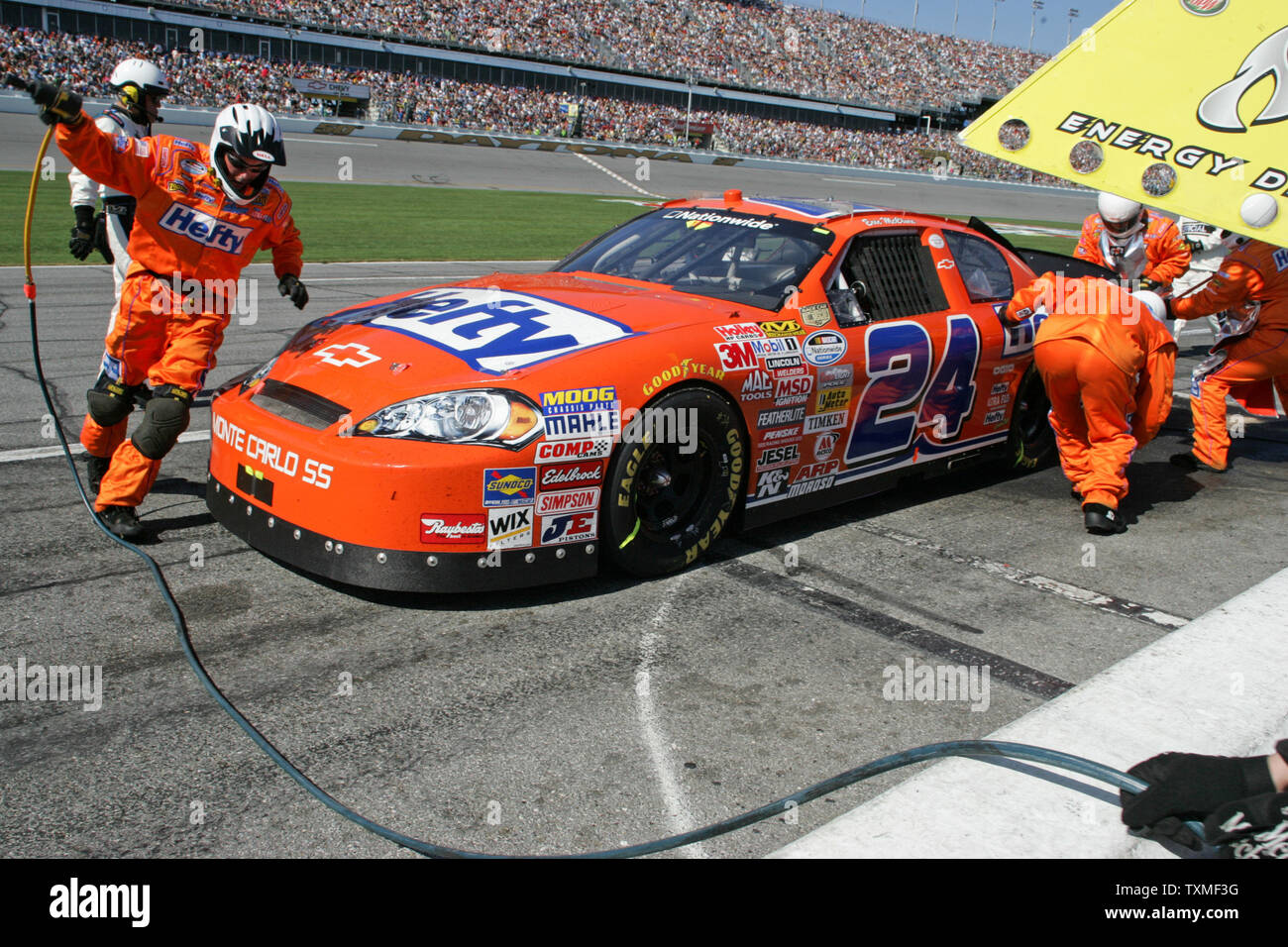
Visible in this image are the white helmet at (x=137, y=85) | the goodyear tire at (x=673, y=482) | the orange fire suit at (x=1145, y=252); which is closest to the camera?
the goodyear tire at (x=673, y=482)

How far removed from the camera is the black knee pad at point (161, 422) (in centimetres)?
439

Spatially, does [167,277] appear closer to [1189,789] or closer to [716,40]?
[1189,789]

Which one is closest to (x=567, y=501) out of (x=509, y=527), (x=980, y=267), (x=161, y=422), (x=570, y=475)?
(x=570, y=475)

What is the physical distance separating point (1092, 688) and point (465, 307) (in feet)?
9.39

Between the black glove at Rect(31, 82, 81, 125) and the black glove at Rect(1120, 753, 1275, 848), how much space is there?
4053 mm

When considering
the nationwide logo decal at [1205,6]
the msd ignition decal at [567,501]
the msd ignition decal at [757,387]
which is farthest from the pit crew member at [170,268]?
the nationwide logo decal at [1205,6]

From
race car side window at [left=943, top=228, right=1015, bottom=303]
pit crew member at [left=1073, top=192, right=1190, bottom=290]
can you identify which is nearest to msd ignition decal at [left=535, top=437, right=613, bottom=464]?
race car side window at [left=943, top=228, right=1015, bottom=303]

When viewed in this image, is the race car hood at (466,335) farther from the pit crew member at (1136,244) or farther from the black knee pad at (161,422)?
the pit crew member at (1136,244)

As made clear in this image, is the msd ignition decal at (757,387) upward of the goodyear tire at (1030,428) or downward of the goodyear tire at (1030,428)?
upward

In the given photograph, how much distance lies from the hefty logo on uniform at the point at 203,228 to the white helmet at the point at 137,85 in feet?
6.44

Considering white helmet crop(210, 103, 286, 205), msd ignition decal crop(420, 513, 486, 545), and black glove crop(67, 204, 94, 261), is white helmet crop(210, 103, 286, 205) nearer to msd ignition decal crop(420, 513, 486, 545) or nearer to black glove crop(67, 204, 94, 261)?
msd ignition decal crop(420, 513, 486, 545)

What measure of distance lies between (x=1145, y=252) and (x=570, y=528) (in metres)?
5.11
